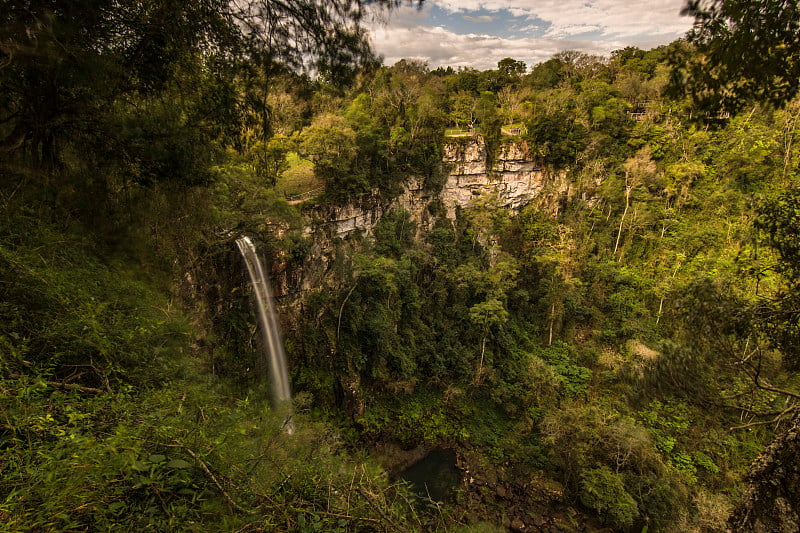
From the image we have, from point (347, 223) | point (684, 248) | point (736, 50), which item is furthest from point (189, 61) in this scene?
point (684, 248)

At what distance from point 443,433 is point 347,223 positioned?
34.1ft

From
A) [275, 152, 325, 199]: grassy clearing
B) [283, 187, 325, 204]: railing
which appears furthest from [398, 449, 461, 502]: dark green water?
[275, 152, 325, 199]: grassy clearing

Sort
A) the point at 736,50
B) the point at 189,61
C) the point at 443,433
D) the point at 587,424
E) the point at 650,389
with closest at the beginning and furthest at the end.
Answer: the point at 736,50 → the point at 189,61 → the point at 650,389 → the point at 587,424 → the point at 443,433

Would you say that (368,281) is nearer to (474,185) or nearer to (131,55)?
(474,185)

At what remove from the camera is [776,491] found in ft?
10.5

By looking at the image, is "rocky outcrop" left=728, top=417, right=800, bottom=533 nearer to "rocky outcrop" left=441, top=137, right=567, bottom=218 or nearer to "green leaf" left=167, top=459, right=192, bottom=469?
"green leaf" left=167, top=459, right=192, bottom=469

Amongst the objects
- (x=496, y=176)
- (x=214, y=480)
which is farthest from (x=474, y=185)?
(x=214, y=480)

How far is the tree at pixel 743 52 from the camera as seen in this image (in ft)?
8.80

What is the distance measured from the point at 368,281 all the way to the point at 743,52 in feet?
45.4

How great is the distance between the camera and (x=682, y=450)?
1295 centimetres

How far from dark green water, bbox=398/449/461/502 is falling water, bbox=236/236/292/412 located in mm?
5819

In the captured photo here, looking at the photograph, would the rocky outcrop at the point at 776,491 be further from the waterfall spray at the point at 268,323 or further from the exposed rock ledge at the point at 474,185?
the exposed rock ledge at the point at 474,185

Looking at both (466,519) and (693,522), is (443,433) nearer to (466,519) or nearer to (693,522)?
(466,519)

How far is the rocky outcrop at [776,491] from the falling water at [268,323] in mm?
11723
